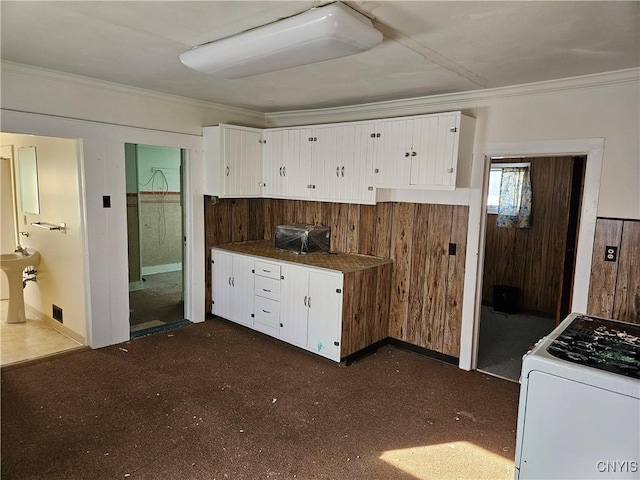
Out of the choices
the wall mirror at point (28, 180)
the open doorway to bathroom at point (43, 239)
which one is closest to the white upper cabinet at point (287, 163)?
the open doorway to bathroom at point (43, 239)

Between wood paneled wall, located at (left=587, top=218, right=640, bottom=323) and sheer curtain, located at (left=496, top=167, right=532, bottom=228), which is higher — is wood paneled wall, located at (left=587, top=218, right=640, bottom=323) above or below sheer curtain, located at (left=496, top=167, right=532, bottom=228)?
below

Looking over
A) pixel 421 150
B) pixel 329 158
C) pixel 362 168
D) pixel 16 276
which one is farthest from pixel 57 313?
pixel 421 150

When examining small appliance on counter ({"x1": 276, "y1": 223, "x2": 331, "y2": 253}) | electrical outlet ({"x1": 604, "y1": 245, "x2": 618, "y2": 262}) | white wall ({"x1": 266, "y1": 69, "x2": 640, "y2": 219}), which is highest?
white wall ({"x1": 266, "y1": 69, "x2": 640, "y2": 219})

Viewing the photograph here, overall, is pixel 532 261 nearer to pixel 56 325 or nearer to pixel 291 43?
pixel 291 43

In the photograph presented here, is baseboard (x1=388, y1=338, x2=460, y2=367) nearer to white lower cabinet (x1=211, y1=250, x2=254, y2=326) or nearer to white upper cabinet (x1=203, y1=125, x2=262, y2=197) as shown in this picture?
white lower cabinet (x1=211, y1=250, x2=254, y2=326)

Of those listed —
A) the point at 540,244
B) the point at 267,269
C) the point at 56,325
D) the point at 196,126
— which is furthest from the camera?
the point at 540,244

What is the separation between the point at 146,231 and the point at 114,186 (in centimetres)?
246

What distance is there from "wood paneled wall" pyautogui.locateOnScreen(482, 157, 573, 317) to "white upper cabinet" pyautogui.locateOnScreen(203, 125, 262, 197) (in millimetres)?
3404

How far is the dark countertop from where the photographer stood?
12.5ft

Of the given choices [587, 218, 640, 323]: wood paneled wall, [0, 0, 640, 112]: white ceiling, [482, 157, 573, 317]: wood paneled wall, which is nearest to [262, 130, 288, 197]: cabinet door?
[0, 0, 640, 112]: white ceiling

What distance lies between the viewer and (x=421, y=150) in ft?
11.5

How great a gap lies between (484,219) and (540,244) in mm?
2403

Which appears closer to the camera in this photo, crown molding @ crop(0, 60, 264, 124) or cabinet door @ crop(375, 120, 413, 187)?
crown molding @ crop(0, 60, 264, 124)

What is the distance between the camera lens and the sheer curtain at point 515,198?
214 inches
